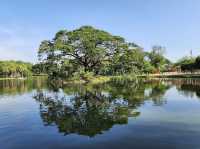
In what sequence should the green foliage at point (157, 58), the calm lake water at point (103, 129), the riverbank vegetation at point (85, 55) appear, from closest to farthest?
the calm lake water at point (103, 129) < the riverbank vegetation at point (85, 55) < the green foliage at point (157, 58)

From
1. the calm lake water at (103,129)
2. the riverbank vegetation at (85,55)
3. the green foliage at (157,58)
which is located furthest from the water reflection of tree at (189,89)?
the green foliage at (157,58)

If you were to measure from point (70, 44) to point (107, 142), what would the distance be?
48.8 metres

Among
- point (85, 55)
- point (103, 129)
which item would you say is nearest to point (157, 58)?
point (85, 55)

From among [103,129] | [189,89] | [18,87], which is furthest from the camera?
[18,87]

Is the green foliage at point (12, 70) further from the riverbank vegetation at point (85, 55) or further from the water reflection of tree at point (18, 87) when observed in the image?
the riverbank vegetation at point (85, 55)

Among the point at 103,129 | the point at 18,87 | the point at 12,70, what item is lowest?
the point at 103,129

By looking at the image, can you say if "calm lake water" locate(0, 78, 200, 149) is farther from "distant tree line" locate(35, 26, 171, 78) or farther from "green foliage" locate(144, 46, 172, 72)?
"green foliage" locate(144, 46, 172, 72)

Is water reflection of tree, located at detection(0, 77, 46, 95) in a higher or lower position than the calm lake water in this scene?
higher

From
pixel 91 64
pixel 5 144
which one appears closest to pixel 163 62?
pixel 91 64

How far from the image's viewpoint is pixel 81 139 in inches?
445

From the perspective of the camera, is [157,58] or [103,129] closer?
[103,129]

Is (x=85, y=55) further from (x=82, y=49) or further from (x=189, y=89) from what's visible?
(x=189, y=89)

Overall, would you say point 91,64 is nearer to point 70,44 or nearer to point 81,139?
point 70,44

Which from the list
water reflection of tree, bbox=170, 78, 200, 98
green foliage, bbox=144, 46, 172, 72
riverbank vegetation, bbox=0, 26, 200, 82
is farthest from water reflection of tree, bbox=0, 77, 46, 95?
green foliage, bbox=144, 46, 172, 72
